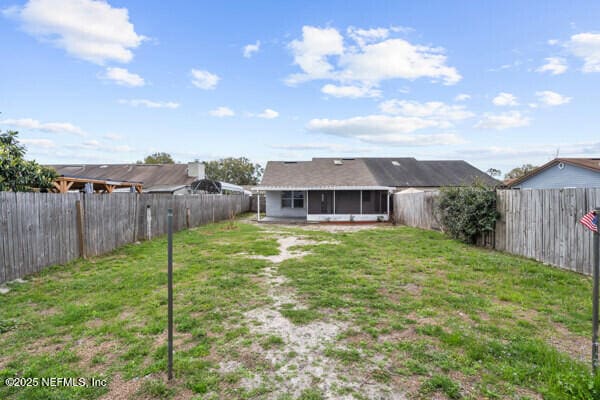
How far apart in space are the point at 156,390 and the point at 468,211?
9.51 m

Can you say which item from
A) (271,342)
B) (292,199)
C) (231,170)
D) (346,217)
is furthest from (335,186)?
(231,170)

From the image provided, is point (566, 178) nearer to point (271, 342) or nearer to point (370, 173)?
point (370, 173)

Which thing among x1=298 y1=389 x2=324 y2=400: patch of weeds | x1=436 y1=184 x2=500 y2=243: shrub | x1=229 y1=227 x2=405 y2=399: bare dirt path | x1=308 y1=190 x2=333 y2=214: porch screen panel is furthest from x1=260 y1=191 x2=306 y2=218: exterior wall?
x1=298 y1=389 x2=324 y2=400: patch of weeds

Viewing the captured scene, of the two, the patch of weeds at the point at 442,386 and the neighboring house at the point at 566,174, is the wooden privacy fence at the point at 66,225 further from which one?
the neighboring house at the point at 566,174

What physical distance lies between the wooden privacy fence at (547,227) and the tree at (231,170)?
158 feet

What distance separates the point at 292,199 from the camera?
2083cm

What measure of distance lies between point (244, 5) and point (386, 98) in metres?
10.1

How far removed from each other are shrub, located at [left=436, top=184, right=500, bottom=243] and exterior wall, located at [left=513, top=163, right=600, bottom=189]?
779 cm

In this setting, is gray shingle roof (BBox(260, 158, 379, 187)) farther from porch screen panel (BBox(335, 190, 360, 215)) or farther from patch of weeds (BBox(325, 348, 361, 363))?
patch of weeds (BBox(325, 348, 361, 363))

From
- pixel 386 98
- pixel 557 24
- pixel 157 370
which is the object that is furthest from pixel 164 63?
pixel 557 24

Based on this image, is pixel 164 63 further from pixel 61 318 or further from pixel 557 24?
pixel 557 24

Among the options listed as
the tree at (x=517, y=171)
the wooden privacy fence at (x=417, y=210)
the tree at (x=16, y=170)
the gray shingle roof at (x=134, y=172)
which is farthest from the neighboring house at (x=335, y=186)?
the tree at (x=517, y=171)

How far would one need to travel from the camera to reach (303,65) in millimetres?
16562

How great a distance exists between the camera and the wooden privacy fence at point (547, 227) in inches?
223
